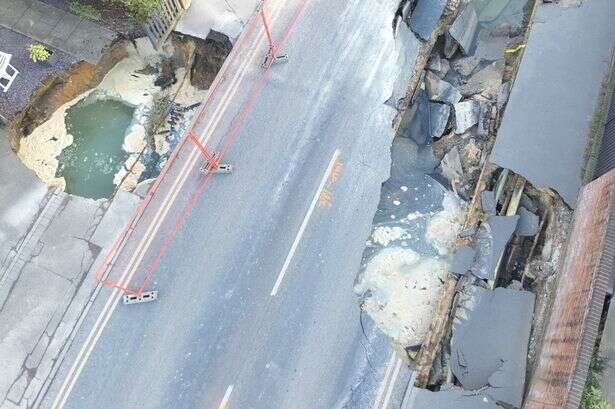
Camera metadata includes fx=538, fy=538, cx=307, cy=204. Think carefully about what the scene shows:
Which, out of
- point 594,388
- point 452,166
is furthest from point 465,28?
point 594,388

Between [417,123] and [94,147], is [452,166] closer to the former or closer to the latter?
[417,123]

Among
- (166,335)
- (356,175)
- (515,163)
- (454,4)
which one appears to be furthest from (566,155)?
(166,335)

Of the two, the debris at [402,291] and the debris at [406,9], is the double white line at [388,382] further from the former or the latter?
the debris at [406,9]

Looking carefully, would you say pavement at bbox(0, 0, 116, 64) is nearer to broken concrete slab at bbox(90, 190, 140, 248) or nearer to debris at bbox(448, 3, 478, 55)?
broken concrete slab at bbox(90, 190, 140, 248)

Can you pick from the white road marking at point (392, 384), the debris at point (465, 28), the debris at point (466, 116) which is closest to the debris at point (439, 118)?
the debris at point (466, 116)

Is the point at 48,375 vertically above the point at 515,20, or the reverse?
the point at 515,20

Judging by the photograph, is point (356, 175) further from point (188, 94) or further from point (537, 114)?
point (188, 94)
